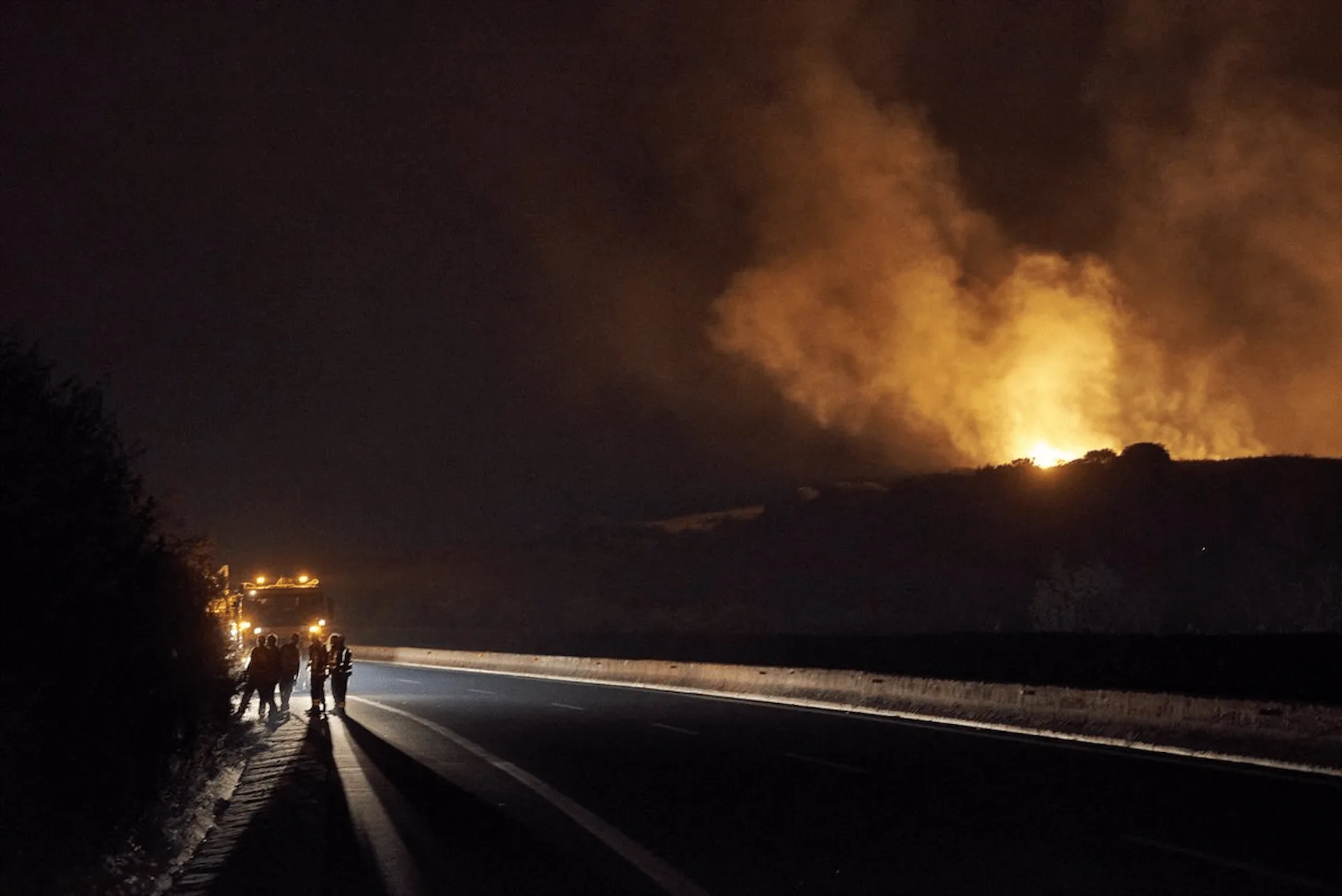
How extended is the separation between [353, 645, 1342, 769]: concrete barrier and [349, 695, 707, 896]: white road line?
8.34 m

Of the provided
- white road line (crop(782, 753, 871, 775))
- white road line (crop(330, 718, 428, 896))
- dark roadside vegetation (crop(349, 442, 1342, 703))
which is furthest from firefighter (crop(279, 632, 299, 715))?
white road line (crop(782, 753, 871, 775))

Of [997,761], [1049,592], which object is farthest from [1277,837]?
[1049,592]

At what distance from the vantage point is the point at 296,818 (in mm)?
14727

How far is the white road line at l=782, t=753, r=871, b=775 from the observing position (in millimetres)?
17750

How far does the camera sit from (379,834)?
13625 mm

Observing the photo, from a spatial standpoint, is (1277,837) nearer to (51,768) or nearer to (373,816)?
(373,816)

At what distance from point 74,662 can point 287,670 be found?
→ 19.2 meters

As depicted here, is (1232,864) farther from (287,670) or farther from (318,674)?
(287,670)

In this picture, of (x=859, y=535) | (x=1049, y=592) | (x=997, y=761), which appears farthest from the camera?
(x=859, y=535)

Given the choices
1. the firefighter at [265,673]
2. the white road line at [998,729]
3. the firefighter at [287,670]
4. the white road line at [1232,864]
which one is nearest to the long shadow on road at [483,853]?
the white road line at [1232,864]

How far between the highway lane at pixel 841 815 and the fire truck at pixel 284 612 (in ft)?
124

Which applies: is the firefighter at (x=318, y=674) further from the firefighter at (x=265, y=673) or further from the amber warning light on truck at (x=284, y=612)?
the amber warning light on truck at (x=284, y=612)

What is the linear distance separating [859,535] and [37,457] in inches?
4633

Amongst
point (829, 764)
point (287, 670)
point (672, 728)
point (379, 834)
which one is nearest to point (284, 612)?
point (287, 670)
